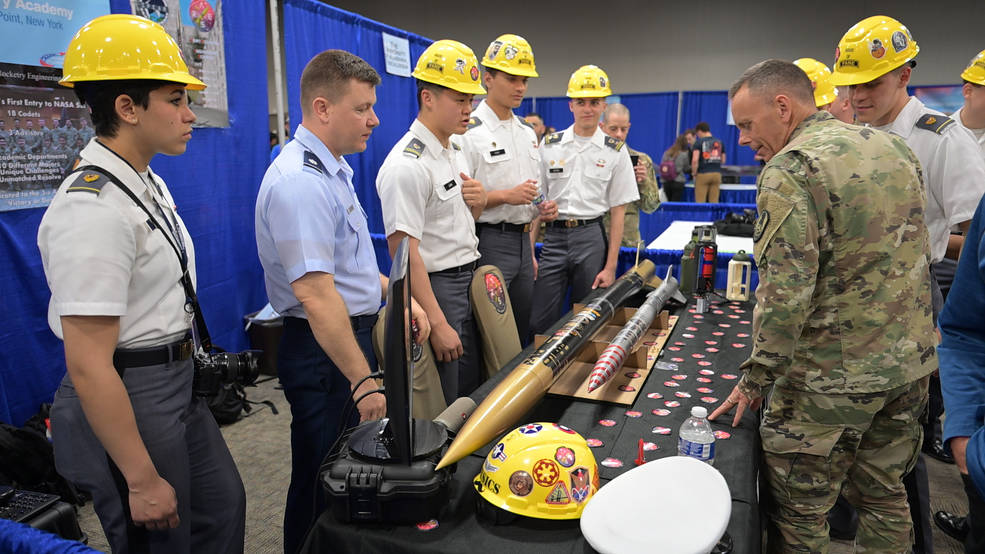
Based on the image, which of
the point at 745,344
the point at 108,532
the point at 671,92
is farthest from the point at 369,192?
the point at 671,92

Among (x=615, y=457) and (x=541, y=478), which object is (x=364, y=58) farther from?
(x=541, y=478)

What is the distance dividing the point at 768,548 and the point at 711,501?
894mm

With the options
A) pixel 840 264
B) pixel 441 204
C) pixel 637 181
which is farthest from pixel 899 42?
pixel 637 181

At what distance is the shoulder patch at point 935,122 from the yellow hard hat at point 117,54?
2812 mm

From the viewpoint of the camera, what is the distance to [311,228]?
175cm

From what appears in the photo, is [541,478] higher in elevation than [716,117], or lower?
lower

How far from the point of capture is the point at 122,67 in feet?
4.56

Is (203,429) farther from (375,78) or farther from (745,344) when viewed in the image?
(745,344)

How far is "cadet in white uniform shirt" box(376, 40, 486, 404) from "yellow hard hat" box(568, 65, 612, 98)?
1.26m

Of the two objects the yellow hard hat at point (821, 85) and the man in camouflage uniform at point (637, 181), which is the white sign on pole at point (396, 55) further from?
the yellow hard hat at point (821, 85)

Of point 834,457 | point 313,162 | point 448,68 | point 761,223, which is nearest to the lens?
point 761,223

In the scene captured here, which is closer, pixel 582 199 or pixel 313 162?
pixel 313 162

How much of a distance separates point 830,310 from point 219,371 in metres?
1.72

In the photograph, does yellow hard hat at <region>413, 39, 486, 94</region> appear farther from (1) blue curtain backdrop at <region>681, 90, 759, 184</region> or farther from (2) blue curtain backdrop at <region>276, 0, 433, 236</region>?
(1) blue curtain backdrop at <region>681, 90, 759, 184</region>
